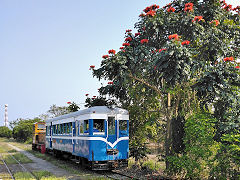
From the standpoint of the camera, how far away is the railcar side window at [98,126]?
44.2ft

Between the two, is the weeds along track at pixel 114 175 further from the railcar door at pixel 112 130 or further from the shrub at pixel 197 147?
the shrub at pixel 197 147

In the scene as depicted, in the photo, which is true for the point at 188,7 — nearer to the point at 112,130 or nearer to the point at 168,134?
the point at 168,134

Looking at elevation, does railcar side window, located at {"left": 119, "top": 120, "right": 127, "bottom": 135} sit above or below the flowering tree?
below

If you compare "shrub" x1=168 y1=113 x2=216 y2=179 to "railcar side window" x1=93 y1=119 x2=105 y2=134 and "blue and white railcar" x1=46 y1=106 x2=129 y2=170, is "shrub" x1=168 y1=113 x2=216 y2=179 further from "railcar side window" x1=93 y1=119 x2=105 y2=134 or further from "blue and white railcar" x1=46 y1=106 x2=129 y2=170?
"railcar side window" x1=93 y1=119 x2=105 y2=134

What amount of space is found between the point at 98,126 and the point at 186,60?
5.53 meters

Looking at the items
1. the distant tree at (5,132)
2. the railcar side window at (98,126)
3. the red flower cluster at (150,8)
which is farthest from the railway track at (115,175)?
the distant tree at (5,132)

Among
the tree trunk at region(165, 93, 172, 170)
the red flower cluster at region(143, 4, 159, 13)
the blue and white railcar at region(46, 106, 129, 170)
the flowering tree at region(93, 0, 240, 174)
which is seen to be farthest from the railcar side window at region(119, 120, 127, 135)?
the red flower cluster at region(143, 4, 159, 13)

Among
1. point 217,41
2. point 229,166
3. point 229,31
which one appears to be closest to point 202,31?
point 217,41

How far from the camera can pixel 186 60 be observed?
1018 centimetres

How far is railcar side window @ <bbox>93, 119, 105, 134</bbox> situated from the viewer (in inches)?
531

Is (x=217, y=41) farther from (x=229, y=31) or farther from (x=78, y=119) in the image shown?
(x=78, y=119)

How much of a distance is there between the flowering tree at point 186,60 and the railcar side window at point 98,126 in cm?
202

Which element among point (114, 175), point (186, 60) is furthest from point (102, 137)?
point (186, 60)

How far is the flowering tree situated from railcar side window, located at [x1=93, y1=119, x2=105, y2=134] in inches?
79.7
